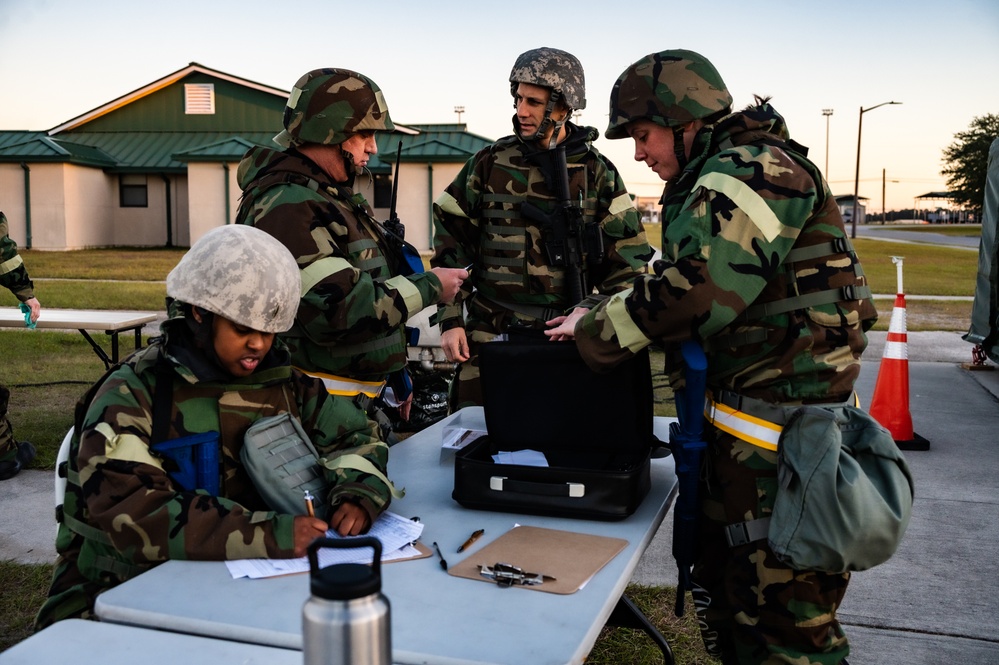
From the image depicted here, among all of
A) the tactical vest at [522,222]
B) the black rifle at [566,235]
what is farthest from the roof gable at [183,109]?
the black rifle at [566,235]

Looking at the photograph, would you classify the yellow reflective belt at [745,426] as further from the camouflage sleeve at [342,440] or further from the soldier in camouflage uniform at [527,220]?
the soldier in camouflage uniform at [527,220]

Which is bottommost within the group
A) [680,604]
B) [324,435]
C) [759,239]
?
[680,604]

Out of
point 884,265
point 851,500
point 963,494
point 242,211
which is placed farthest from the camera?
point 884,265

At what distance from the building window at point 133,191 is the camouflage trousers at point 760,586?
30.1 m

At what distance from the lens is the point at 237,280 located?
2.09 meters

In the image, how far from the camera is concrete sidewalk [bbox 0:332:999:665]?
3.56m

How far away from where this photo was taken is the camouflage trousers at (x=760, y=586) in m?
2.30

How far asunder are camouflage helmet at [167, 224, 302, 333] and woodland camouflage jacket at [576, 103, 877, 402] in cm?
80

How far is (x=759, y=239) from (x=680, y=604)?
3.42 feet

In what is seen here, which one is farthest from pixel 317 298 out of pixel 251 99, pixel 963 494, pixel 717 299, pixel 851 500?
pixel 251 99

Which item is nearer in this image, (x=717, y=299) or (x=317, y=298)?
(x=717, y=299)

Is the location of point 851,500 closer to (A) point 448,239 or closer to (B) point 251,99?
(A) point 448,239

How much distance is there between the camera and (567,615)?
1.72m

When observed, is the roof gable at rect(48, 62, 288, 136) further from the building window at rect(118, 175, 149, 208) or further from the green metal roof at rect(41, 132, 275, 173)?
the building window at rect(118, 175, 149, 208)
